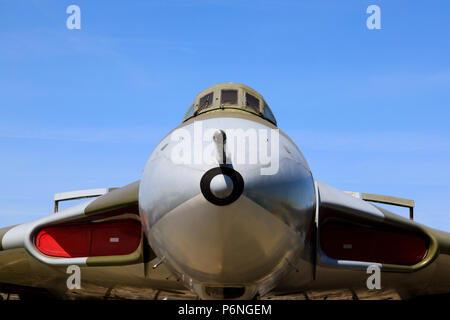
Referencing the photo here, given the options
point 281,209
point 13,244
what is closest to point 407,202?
point 281,209

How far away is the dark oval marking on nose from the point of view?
3.89 m

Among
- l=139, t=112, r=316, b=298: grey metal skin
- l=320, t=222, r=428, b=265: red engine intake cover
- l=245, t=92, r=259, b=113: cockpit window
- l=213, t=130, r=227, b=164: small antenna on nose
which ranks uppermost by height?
l=245, t=92, r=259, b=113: cockpit window

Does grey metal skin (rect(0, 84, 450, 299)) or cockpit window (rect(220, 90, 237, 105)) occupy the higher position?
cockpit window (rect(220, 90, 237, 105))

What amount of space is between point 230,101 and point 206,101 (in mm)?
376

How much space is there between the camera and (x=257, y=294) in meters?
5.14

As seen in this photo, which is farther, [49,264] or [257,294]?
[49,264]

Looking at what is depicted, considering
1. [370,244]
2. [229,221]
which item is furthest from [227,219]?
[370,244]

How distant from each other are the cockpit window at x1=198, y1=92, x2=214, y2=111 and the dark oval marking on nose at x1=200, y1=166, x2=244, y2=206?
2.76 metres

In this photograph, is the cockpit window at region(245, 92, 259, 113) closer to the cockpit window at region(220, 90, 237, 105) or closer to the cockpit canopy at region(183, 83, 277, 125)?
the cockpit canopy at region(183, 83, 277, 125)

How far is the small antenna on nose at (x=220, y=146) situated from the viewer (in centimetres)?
389

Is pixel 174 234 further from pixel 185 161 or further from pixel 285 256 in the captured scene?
pixel 285 256
